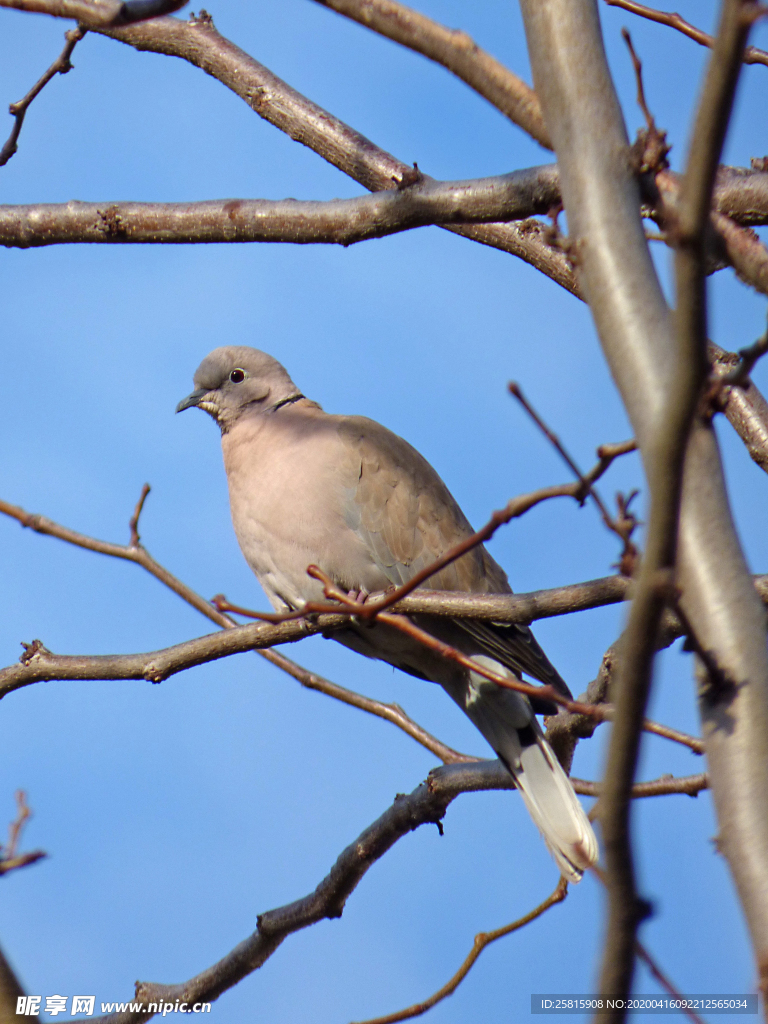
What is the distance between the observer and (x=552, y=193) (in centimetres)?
248

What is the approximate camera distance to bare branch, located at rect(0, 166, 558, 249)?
254cm

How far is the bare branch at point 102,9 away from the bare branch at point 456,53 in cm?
A: 36

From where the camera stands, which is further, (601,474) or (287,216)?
(287,216)

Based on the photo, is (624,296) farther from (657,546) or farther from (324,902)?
(324,902)

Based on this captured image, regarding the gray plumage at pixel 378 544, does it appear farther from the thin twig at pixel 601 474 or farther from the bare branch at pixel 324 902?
the thin twig at pixel 601 474

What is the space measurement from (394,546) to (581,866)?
1314 mm

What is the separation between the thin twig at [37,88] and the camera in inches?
133

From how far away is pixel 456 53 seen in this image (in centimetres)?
197

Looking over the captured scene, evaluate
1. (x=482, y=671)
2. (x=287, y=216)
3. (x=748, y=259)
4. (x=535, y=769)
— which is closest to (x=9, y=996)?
(x=482, y=671)

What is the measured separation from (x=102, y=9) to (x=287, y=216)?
0.78 metres

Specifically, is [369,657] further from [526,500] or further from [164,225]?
[526,500]

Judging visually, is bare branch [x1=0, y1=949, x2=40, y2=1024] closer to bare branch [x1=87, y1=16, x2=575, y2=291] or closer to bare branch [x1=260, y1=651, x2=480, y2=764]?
bare branch [x1=260, y1=651, x2=480, y2=764]

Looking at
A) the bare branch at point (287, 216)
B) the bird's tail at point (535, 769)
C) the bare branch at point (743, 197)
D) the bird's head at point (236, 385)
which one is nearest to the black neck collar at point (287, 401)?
the bird's head at point (236, 385)

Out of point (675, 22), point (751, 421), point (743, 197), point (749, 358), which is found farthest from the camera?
point (751, 421)
